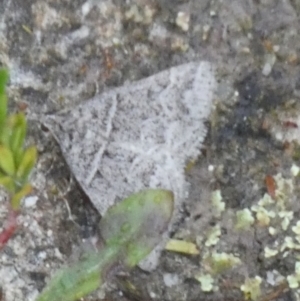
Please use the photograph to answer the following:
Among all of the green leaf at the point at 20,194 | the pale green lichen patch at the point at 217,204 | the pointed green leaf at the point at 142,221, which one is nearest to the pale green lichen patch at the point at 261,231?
the pale green lichen patch at the point at 217,204

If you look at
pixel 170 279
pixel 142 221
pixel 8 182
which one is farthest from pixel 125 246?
pixel 8 182

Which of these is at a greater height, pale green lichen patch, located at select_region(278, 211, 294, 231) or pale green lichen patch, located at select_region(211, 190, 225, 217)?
pale green lichen patch, located at select_region(211, 190, 225, 217)

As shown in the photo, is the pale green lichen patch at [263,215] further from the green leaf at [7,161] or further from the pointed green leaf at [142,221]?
the green leaf at [7,161]

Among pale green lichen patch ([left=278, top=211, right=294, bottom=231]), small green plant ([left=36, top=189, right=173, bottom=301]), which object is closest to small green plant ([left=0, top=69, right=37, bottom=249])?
small green plant ([left=36, top=189, right=173, bottom=301])

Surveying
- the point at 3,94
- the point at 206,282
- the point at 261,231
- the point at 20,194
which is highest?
the point at 3,94

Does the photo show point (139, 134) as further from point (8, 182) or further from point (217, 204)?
point (8, 182)

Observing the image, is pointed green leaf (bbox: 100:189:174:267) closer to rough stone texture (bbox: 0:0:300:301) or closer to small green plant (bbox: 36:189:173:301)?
small green plant (bbox: 36:189:173:301)

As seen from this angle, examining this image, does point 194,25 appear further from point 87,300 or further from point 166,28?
point 87,300
